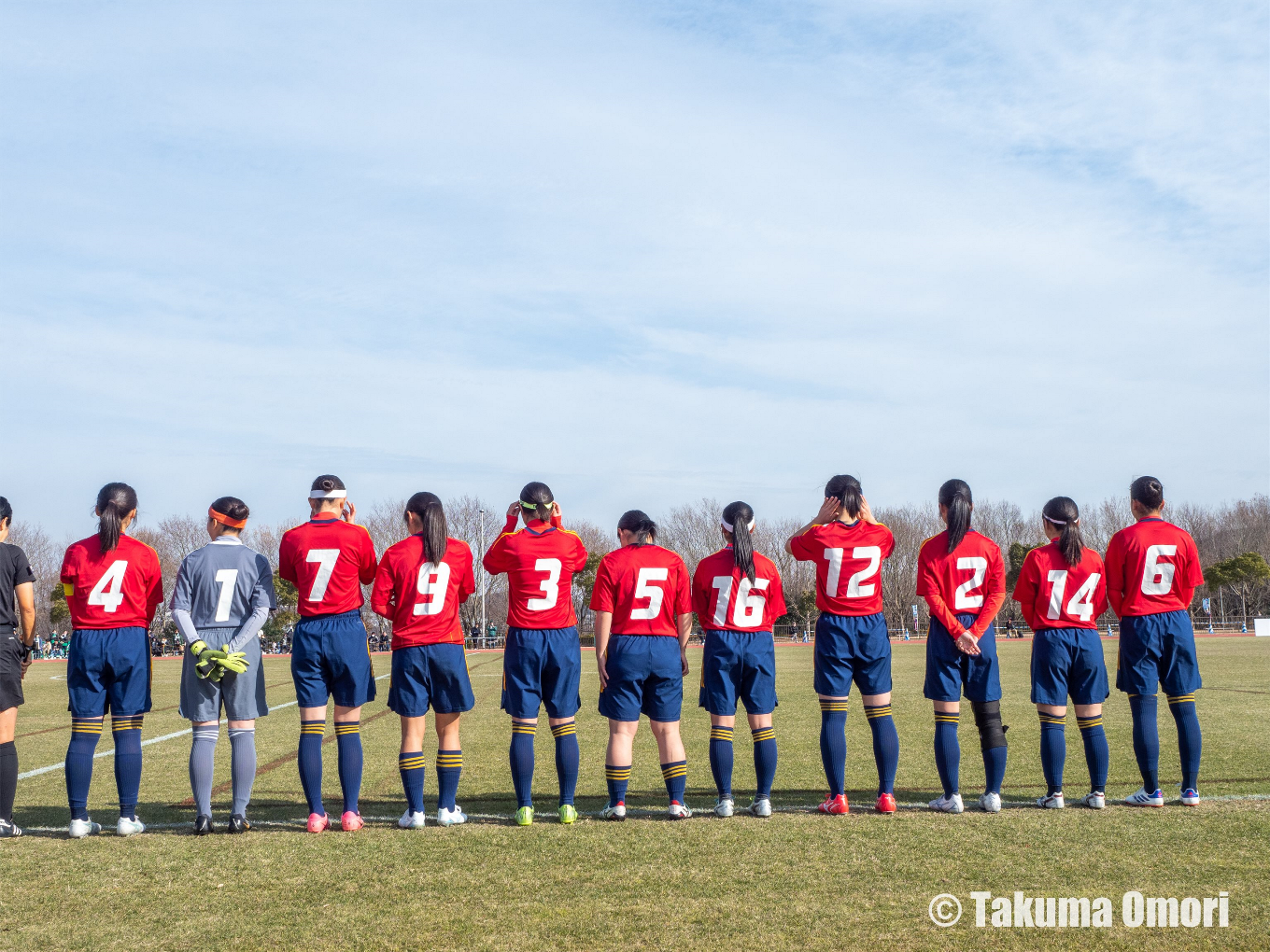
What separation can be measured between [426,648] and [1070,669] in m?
4.31

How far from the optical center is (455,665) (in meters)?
6.27

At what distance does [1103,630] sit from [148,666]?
5246cm

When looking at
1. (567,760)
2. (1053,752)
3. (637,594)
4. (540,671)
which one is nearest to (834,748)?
(1053,752)

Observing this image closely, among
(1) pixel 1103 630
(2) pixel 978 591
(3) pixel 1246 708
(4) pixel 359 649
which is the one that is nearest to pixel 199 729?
(4) pixel 359 649

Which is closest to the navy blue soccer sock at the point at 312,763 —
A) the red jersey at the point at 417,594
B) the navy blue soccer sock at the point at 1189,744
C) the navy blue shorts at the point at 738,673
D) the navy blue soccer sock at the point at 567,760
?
the red jersey at the point at 417,594

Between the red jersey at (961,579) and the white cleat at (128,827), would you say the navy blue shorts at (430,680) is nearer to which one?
the white cleat at (128,827)

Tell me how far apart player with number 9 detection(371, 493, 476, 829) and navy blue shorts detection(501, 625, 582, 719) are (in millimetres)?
317

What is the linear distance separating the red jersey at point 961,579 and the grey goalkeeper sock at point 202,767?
4709 millimetres

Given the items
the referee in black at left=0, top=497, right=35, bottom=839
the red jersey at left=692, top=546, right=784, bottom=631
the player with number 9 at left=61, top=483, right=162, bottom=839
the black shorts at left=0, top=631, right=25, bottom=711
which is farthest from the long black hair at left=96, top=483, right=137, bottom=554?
the red jersey at left=692, top=546, right=784, bottom=631

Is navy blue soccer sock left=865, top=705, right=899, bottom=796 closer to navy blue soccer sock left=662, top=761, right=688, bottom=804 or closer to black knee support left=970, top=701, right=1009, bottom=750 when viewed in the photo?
black knee support left=970, top=701, right=1009, bottom=750

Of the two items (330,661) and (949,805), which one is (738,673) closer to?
(949,805)

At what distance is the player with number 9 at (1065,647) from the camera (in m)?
6.47

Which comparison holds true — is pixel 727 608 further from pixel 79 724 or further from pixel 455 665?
pixel 79 724

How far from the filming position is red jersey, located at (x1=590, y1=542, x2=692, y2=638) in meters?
6.41
